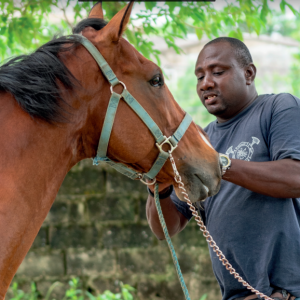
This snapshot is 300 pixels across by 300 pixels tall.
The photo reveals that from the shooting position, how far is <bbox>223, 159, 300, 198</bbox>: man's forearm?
5.54 feet

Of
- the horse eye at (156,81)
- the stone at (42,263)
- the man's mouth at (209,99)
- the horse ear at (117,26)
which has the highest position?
the horse ear at (117,26)

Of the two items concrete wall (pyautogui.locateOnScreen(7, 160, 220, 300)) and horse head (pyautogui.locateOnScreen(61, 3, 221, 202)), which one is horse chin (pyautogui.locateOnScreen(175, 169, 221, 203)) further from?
concrete wall (pyautogui.locateOnScreen(7, 160, 220, 300))

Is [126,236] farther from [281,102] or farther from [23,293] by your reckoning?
[281,102]

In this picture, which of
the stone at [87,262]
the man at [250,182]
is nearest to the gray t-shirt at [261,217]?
the man at [250,182]

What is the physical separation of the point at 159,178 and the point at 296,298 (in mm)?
875

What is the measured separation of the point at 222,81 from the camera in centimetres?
207

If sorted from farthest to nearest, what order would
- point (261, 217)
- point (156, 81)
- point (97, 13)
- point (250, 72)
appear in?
point (250, 72) < point (97, 13) < point (261, 217) < point (156, 81)

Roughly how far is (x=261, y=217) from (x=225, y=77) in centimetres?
84

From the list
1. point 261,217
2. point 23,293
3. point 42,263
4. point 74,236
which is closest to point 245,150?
point 261,217

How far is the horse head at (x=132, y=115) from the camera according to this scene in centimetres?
154

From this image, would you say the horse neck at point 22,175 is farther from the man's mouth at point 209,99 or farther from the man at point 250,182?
the man's mouth at point 209,99

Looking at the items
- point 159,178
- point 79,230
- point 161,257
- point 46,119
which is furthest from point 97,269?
point 46,119

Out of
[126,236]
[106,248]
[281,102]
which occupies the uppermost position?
[281,102]

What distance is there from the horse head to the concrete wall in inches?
86.7
